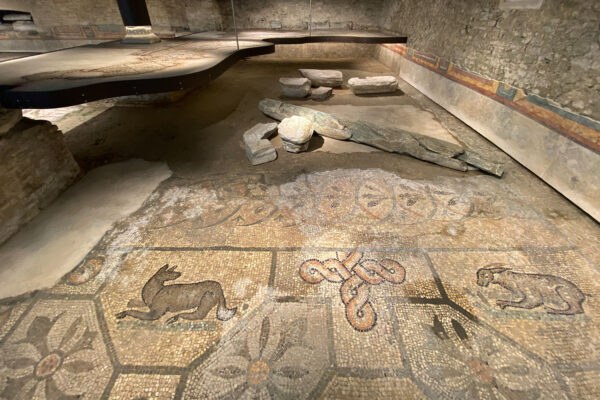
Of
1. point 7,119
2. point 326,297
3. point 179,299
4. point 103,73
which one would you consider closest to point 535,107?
point 326,297

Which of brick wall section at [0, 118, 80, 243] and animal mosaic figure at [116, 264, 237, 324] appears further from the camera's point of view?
brick wall section at [0, 118, 80, 243]

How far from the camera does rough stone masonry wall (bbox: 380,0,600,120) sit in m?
2.57

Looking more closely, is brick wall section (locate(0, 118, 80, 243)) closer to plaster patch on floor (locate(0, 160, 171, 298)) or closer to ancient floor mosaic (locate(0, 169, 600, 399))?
plaster patch on floor (locate(0, 160, 171, 298))

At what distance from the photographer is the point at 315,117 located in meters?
4.24

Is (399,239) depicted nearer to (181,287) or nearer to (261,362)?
(261,362)

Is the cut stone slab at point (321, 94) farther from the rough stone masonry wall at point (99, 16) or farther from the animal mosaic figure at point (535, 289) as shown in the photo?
the rough stone masonry wall at point (99, 16)

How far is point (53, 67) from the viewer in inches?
121

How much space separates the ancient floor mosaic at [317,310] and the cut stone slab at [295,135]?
125cm

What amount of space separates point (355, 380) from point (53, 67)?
4.25 m

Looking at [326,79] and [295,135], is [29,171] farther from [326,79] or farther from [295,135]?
[326,79]

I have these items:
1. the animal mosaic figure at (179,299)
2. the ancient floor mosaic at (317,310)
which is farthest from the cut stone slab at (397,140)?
the animal mosaic figure at (179,299)

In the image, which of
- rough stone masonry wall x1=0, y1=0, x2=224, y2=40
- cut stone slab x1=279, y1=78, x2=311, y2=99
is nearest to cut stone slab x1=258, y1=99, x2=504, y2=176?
cut stone slab x1=279, y1=78, x2=311, y2=99

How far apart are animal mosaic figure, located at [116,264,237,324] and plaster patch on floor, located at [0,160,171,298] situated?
29.1 inches

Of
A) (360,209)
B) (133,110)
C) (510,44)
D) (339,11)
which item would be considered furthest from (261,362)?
(339,11)
